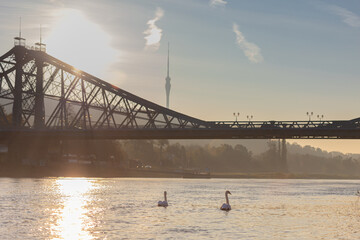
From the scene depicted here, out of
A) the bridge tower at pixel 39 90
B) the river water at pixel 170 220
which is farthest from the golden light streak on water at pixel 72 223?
the bridge tower at pixel 39 90

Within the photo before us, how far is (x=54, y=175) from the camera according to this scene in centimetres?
16900

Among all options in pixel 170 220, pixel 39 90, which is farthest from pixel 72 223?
pixel 39 90

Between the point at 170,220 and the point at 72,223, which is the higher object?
the point at 72,223

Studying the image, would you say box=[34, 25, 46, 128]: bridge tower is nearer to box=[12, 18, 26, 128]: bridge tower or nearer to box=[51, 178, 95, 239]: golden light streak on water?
box=[12, 18, 26, 128]: bridge tower

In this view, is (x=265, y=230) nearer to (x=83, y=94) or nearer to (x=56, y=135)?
(x=56, y=135)

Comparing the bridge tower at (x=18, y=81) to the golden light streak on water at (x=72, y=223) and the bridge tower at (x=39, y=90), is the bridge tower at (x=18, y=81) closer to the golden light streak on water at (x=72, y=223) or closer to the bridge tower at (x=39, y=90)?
the bridge tower at (x=39, y=90)

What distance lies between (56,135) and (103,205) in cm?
8070

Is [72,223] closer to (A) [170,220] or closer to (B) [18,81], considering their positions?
(A) [170,220]

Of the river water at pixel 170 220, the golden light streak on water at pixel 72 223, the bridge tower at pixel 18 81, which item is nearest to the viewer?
the golden light streak on water at pixel 72 223

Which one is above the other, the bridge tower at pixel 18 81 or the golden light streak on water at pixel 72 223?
the bridge tower at pixel 18 81

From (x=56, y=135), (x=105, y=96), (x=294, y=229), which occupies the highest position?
(x=105, y=96)

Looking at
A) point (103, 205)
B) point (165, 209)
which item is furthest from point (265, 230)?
point (103, 205)

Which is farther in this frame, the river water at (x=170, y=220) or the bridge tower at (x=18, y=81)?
the bridge tower at (x=18, y=81)

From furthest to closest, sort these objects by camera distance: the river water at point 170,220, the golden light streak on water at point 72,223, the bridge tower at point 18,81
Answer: the bridge tower at point 18,81, the river water at point 170,220, the golden light streak on water at point 72,223
